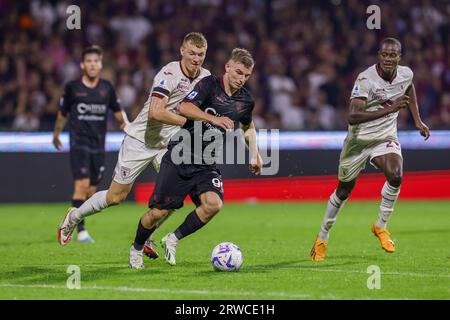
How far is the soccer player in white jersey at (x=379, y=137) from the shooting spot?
400 inches

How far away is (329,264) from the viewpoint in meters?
9.93

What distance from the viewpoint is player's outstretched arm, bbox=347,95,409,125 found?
9789 millimetres

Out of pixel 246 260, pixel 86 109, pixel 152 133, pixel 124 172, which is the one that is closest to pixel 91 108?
pixel 86 109

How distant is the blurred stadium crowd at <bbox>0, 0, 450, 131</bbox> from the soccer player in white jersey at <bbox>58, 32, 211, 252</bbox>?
8091 mm

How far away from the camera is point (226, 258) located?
916 cm

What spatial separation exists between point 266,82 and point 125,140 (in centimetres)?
1000

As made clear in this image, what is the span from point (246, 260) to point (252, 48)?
11.8m

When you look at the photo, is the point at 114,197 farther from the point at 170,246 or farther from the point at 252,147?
the point at 252,147

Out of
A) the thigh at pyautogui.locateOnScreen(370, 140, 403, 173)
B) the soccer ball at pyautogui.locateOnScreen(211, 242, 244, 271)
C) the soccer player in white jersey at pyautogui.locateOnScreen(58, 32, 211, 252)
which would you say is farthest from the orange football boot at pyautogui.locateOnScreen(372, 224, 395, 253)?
the soccer player in white jersey at pyautogui.locateOnScreen(58, 32, 211, 252)

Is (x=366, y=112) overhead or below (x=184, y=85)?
below

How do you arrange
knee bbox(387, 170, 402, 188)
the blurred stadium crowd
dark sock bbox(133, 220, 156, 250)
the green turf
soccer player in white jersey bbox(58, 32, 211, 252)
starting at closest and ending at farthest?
the green turf → dark sock bbox(133, 220, 156, 250) → soccer player in white jersey bbox(58, 32, 211, 252) → knee bbox(387, 170, 402, 188) → the blurred stadium crowd

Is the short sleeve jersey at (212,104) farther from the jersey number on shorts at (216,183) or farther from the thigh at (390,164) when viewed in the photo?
the thigh at (390,164)

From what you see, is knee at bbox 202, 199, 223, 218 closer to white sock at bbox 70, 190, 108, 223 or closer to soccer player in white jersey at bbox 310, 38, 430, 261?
white sock at bbox 70, 190, 108, 223
